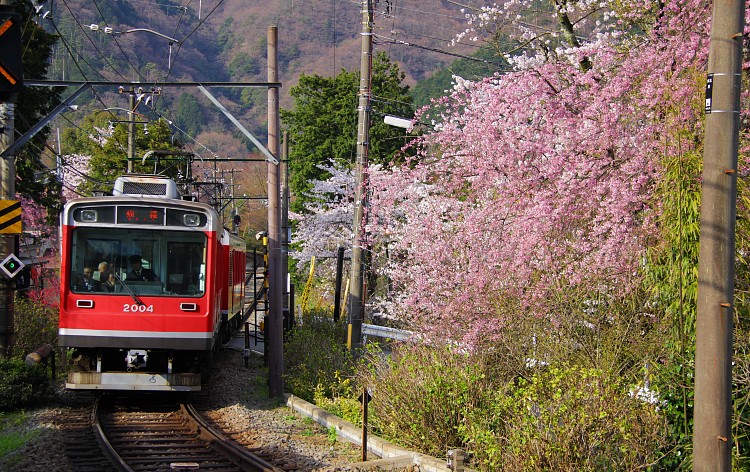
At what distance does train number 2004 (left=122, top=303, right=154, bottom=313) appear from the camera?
1169 centimetres

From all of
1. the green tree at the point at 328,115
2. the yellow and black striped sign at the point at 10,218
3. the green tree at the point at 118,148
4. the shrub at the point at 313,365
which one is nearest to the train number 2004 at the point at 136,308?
the yellow and black striped sign at the point at 10,218

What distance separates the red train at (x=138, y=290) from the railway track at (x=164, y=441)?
503 mm

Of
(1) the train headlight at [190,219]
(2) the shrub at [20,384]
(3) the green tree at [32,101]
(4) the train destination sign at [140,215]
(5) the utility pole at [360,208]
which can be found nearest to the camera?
(2) the shrub at [20,384]

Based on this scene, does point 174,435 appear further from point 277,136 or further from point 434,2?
point 434,2

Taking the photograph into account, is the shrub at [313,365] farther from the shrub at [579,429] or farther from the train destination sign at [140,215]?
the shrub at [579,429]

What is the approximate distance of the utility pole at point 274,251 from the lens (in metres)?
13.1

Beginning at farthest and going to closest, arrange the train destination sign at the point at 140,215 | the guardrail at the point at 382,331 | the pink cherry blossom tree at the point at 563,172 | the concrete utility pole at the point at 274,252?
1. the guardrail at the point at 382,331
2. the concrete utility pole at the point at 274,252
3. the train destination sign at the point at 140,215
4. the pink cherry blossom tree at the point at 563,172

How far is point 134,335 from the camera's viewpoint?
11.6 m

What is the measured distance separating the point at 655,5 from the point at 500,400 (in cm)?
631

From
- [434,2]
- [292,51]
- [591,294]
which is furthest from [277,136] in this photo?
[434,2]

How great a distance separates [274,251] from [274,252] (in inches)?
0.7

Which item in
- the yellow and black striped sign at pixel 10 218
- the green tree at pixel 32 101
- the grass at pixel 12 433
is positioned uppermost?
the green tree at pixel 32 101

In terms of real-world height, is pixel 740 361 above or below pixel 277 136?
below

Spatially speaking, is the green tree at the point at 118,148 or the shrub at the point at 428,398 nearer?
the shrub at the point at 428,398
